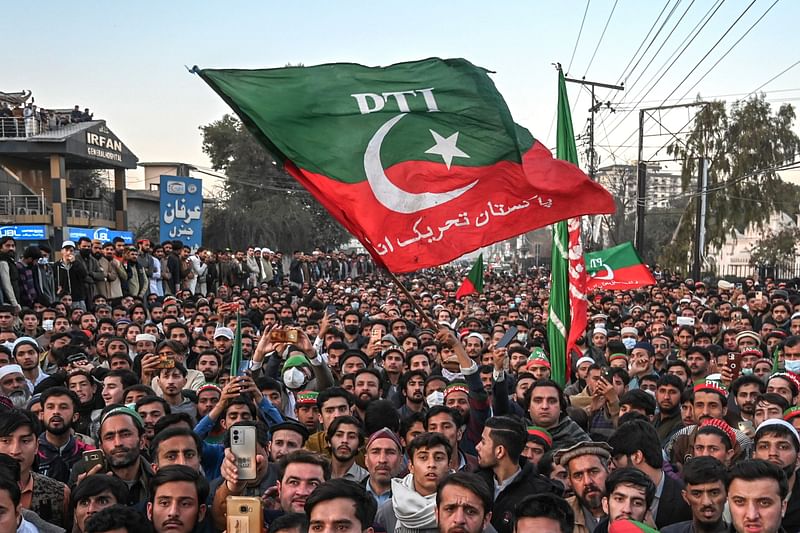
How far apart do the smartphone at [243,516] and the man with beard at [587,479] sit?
2.25m

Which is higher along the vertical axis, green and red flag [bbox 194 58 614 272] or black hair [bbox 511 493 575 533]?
green and red flag [bbox 194 58 614 272]

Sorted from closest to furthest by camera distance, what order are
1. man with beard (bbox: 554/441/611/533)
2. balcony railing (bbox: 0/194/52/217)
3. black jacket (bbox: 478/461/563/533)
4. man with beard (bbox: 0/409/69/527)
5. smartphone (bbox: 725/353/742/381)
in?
man with beard (bbox: 0/409/69/527) → man with beard (bbox: 554/441/611/533) → black jacket (bbox: 478/461/563/533) → smartphone (bbox: 725/353/742/381) → balcony railing (bbox: 0/194/52/217)

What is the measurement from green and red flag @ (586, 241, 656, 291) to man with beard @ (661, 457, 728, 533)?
469 inches

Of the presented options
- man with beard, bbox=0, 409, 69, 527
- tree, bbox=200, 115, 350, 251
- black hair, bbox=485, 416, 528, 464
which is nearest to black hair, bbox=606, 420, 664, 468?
black hair, bbox=485, 416, 528, 464

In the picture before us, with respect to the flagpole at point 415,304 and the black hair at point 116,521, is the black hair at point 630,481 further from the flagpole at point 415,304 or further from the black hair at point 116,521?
the black hair at point 116,521

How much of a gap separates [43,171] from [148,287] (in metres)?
23.8

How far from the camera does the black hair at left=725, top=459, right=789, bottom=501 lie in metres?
4.25

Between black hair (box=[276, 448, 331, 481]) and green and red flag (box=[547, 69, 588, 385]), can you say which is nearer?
black hair (box=[276, 448, 331, 481])

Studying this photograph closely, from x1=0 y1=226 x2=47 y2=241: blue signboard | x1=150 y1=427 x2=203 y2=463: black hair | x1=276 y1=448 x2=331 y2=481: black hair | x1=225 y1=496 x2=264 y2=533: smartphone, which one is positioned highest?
x1=0 y1=226 x2=47 y2=241: blue signboard

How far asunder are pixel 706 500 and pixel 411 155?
3.15 metres

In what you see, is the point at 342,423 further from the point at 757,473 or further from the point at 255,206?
the point at 255,206

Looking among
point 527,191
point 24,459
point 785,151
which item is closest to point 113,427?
point 24,459

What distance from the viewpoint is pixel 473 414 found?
677cm

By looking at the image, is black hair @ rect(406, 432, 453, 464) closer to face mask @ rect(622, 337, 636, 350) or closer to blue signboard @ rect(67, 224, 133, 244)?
face mask @ rect(622, 337, 636, 350)
